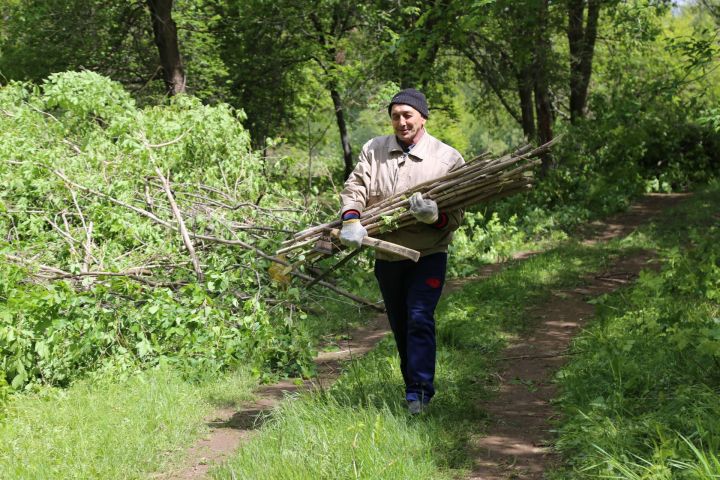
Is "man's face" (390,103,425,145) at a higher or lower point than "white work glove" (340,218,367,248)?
higher

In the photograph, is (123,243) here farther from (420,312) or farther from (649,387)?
(649,387)

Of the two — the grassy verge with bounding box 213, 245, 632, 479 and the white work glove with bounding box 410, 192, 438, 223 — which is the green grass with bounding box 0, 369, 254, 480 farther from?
the white work glove with bounding box 410, 192, 438, 223

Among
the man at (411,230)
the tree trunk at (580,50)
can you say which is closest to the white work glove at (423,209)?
the man at (411,230)

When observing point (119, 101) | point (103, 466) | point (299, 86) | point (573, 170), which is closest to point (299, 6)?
point (299, 86)

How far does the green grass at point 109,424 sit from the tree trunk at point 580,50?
11712 mm

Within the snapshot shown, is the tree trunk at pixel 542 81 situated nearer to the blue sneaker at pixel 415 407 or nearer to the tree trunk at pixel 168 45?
the tree trunk at pixel 168 45

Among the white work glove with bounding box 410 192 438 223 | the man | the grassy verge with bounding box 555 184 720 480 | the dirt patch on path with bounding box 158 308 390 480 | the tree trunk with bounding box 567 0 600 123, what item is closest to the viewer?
the grassy verge with bounding box 555 184 720 480

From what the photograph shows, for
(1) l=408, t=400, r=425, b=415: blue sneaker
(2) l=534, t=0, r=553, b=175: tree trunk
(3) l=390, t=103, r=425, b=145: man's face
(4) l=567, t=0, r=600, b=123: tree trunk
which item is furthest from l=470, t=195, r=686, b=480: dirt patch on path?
(4) l=567, t=0, r=600, b=123: tree trunk

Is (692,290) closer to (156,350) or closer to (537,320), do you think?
(537,320)

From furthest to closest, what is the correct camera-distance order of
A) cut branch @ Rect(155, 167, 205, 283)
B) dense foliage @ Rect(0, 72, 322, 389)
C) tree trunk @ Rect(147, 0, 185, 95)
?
tree trunk @ Rect(147, 0, 185, 95), cut branch @ Rect(155, 167, 205, 283), dense foliage @ Rect(0, 72, 322, 389)

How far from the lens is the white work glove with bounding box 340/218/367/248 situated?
15.3 feet

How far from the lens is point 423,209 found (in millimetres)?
4473

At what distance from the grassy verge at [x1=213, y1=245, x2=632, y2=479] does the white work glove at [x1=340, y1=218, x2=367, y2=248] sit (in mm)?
933

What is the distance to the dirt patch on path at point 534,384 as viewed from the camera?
4129 mm
